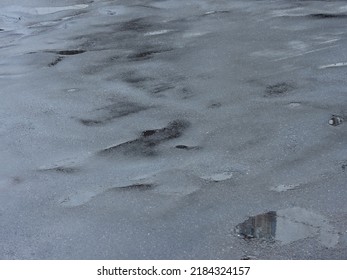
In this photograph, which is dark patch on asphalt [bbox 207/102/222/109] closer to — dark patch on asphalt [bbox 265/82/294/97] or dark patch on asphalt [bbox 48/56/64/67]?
dark patch on asphalt [bbox 265/82/294/97]

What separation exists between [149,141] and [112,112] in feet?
2.63

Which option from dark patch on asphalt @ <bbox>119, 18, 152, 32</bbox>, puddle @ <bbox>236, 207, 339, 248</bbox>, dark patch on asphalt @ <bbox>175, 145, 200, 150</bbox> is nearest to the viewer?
puddle @ <bbox>236, 207, 339, 248</bbox>

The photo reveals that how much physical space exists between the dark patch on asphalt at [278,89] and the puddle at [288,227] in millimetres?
2032

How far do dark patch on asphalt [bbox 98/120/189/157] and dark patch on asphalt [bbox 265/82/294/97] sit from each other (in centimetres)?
96

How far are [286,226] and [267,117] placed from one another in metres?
1.67

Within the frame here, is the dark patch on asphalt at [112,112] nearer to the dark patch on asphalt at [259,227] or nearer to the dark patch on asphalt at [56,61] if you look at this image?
the dark patch on asphalt at [56,61]

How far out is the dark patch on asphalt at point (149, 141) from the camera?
5.12 metres

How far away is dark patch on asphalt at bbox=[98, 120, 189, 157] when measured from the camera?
512 centimetres

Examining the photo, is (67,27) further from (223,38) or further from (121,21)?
(223,38)

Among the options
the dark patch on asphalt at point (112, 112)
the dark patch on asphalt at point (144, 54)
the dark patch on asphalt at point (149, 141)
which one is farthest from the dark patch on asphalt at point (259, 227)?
the dark patch on asphalt at point (144, 54)

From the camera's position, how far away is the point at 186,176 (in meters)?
4.65

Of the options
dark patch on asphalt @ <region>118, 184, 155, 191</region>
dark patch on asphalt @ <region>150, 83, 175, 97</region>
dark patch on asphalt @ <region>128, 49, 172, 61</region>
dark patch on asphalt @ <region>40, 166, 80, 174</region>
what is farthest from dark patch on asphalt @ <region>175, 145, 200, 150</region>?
dark patch on asphalt @ <region>128, 49, 172, 61</region>

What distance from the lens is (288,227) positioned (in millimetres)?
3990
